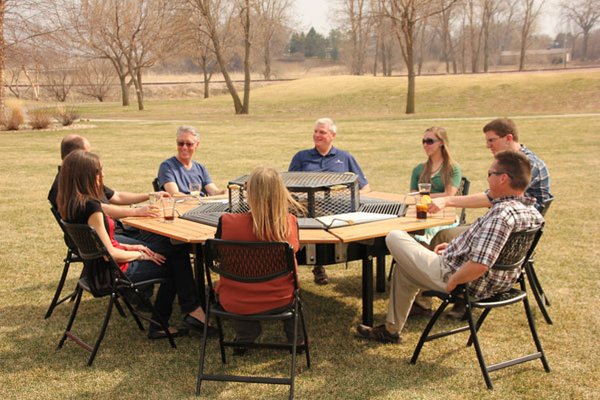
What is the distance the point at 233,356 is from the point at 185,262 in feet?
2.65

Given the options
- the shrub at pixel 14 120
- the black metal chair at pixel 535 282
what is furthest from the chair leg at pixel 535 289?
the shrub at pixel 14 120

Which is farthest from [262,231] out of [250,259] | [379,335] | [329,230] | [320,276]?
[320,276]

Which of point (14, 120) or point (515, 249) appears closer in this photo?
point (515, 249)

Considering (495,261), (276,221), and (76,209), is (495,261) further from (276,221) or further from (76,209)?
A: (76,209)

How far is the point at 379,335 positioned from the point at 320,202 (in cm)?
103

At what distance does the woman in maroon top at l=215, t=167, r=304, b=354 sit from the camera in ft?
11.5

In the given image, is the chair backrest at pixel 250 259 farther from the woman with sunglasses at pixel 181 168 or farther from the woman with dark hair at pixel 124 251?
the woman with sunglasses at pixel 181 168

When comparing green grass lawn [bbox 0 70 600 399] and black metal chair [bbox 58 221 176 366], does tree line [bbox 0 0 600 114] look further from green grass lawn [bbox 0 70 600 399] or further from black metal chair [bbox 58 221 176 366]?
black metal chair [bbox 58 221 176 366]

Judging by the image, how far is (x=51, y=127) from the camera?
2561 cm

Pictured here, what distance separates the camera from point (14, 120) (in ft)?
80.0

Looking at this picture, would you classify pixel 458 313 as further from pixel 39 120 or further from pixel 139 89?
pixel 139 89

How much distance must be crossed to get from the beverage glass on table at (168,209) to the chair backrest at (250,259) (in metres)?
1.09

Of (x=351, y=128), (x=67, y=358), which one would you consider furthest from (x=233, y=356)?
(x=351, y=128)

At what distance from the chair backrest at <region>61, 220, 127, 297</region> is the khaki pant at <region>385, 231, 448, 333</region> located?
1798mm
